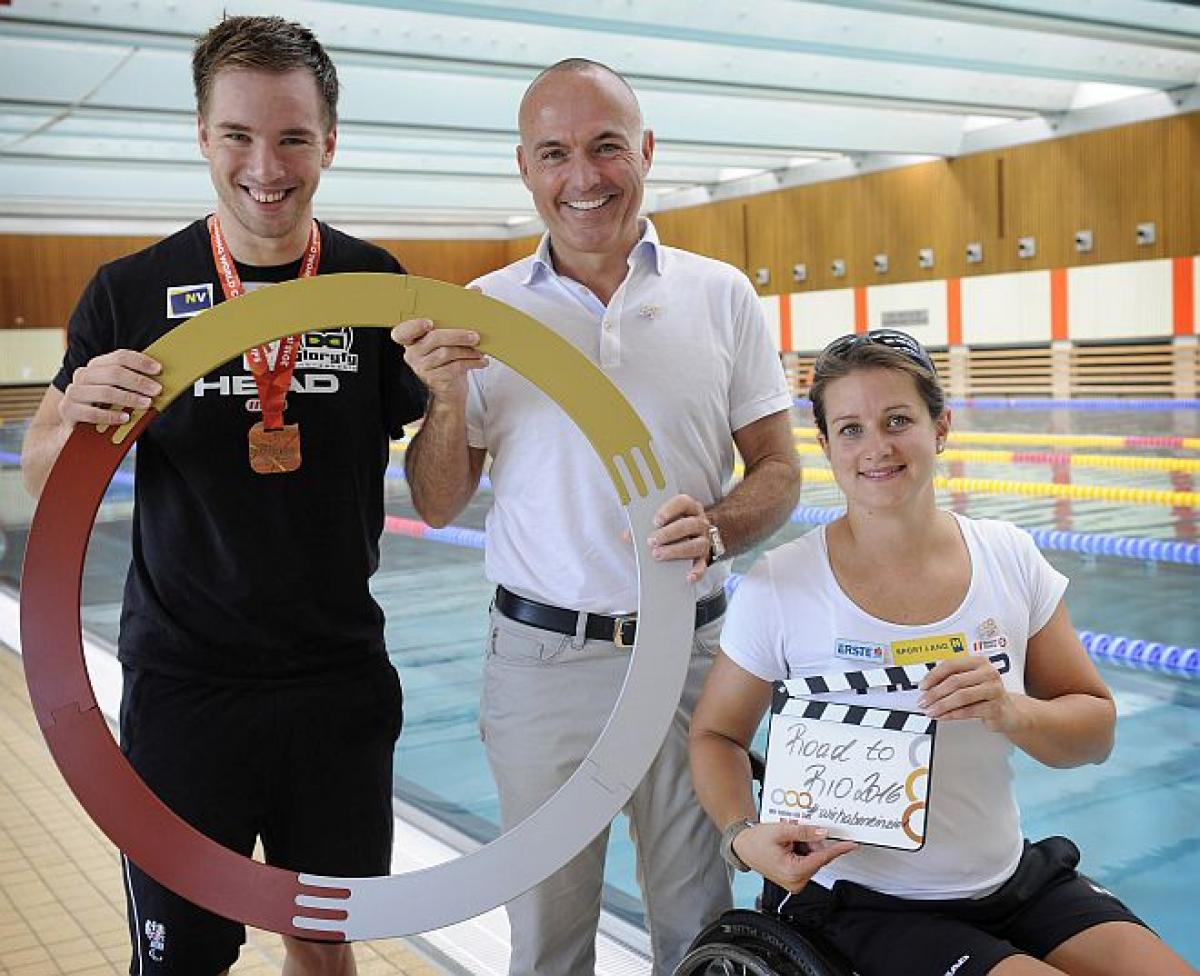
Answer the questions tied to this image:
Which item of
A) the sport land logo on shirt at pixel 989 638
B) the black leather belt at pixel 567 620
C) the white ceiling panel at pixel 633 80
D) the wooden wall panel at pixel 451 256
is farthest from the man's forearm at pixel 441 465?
the wooden wall panel at pixel 451 256

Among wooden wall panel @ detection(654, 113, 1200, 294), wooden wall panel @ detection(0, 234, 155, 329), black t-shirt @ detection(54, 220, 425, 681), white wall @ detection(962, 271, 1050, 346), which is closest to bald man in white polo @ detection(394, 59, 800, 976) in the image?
black t-shirt @ detection(54, 220, 425, 681)

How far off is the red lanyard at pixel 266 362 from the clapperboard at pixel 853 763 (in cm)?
93

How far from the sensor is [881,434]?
6.92 feet

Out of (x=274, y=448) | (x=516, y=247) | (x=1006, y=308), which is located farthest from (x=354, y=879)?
(x=516, y=247)

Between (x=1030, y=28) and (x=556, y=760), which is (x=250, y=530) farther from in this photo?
(x=1030, y=28)

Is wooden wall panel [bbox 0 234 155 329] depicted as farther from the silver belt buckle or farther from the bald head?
the silver belt buckle

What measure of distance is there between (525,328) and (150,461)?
679mm

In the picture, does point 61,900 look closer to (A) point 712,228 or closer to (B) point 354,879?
(B) point 354,879

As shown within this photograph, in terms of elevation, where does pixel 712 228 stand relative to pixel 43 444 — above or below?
above

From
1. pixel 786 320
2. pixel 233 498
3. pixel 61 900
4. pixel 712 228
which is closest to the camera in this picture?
pixel 233 498

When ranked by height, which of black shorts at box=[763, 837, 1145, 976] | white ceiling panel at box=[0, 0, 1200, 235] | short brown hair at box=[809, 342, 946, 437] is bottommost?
black shorts at box=[763, 837, 1145, 976]

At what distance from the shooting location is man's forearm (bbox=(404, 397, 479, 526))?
2.21 meters

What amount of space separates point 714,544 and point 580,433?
1.22 feet

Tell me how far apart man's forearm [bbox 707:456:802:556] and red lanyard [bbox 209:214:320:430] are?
77 cm
